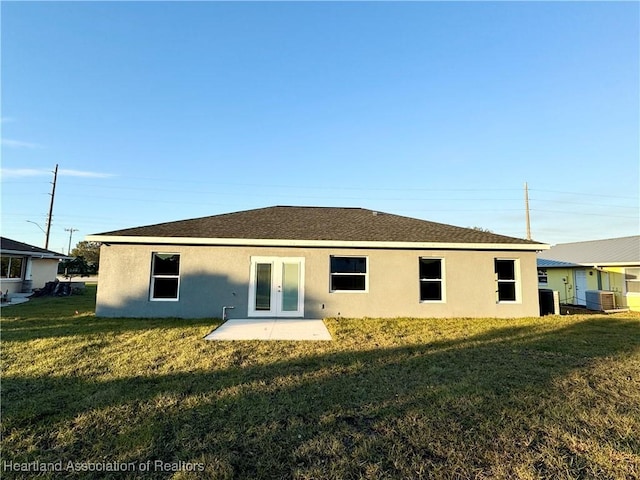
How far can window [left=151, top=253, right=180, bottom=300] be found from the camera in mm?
10766

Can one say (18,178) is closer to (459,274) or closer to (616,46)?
(459,274)

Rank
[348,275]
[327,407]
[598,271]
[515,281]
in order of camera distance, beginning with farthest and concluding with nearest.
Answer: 1. [598,271]
2. [515,281]
3. [348,275]
4. [327,407]

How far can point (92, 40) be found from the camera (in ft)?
32.9

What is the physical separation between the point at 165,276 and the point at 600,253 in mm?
22860

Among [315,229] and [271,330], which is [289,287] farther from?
[315,229]

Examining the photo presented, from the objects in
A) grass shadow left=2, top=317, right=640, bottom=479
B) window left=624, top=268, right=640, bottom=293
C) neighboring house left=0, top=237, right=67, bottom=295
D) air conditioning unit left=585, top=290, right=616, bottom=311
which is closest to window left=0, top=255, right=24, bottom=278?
neighboring house left=0, top=237, right=67, bottom=295

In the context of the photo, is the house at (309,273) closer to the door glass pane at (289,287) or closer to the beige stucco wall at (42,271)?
the door glass pane at (289,287)

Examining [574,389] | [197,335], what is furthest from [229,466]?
[197,335]

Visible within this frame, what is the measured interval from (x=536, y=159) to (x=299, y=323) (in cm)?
1575

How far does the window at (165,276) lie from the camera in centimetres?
1077

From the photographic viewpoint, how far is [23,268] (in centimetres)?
1884

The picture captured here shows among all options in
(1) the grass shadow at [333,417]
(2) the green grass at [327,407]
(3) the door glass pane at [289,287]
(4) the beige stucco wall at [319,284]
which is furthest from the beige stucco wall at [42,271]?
(1) the grass shadow at [333,417]

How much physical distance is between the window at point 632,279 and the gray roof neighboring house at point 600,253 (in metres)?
0.67

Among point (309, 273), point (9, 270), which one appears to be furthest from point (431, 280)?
point (9, 270)
